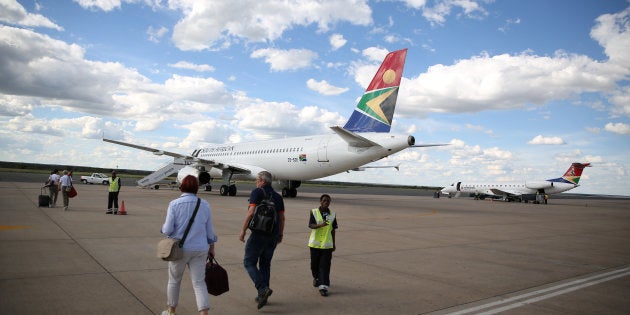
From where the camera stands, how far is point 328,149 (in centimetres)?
2416

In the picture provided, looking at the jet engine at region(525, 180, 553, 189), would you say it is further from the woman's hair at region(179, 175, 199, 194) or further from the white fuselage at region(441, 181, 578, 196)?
the woman's hair at region(179, 175, 199, 194)

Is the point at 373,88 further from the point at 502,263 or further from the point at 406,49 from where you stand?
the point at 502,263

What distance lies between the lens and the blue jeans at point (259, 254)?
5.37 metres

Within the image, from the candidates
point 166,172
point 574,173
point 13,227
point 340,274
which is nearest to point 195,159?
point 166,172

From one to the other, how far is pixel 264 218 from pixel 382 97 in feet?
58.6

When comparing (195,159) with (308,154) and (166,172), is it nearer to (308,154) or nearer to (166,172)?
(166,172)

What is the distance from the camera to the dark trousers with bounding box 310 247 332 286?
5.93m

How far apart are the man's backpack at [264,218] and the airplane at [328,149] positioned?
14.7 metres

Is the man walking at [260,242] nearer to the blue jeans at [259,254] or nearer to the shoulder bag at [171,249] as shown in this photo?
the blue jeans at [259,254]

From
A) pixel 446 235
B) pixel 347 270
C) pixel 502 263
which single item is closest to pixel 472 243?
pixel 446 235

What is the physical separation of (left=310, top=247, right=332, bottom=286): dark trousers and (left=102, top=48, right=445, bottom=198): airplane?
551 inches

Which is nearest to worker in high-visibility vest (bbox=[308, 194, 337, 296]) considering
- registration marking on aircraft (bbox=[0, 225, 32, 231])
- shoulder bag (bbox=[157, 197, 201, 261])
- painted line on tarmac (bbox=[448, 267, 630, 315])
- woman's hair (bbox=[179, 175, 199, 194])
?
painted line on tarmac (bbox=[448, 267, 630, 315])

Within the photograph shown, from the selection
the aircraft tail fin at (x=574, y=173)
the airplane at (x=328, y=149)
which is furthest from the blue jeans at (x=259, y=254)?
the aircraft tail fin at (x=574, y=173)

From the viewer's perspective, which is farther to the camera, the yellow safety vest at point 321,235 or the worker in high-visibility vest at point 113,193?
the worker in high-visibility vest at point 113,193
